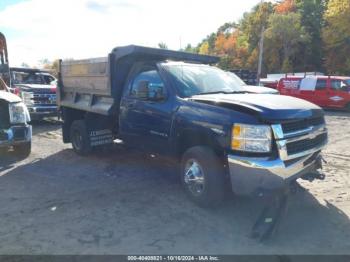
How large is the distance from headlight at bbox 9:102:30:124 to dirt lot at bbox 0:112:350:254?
0.95 m

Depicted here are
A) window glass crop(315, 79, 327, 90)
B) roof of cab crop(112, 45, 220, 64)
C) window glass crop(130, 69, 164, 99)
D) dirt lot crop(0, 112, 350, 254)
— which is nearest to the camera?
dirt lot crop(0, 112, 350, 254)

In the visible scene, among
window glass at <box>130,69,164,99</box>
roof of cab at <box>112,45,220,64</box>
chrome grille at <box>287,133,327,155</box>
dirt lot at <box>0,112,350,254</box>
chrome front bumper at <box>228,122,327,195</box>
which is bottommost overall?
dirt lot at <box>0,112,350,254</box>

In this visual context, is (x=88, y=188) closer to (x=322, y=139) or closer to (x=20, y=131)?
(x=20, y=131)

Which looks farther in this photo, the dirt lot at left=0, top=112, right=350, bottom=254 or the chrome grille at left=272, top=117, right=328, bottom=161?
the chrome grille at left=272, top=117, right=328, bottom=161

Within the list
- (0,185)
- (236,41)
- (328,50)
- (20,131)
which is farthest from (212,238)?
(236,41)

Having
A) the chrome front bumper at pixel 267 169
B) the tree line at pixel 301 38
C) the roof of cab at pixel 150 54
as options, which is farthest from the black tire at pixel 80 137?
the tree line at pixel 301 38

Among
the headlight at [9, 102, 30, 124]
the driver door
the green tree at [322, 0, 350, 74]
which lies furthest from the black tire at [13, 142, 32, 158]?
the green tree at [322, 0, 350, 74]

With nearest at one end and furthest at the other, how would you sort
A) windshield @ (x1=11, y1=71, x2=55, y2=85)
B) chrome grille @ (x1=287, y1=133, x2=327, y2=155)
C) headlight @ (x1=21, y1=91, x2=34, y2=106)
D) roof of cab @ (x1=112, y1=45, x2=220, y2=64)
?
1. chrome grille @ (x1=287, y1=133, x2=327, y2=155)
2. roof of cab @ (x1=112, y1=45, x2=220, y2=64)
3. headlight @ (x1=21, y1=91, x2=34, y2=106)
4. windshield @ (x1=11, y1=71, x2=55, y2=85)

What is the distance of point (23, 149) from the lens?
25.7 feet

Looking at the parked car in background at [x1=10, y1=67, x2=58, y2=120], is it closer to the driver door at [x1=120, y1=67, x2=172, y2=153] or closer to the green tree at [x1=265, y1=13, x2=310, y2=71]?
the driver door at [x1=120, y1=67, x2=172, y2=153]

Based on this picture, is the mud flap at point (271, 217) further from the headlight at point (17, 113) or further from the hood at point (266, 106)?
the headlight at point (17, 113)

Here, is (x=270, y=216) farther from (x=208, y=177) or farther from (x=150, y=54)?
(x=150, y=54)

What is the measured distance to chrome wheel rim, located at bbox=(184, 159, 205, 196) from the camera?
479 cm

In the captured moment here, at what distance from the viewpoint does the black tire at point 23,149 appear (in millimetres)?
7793
